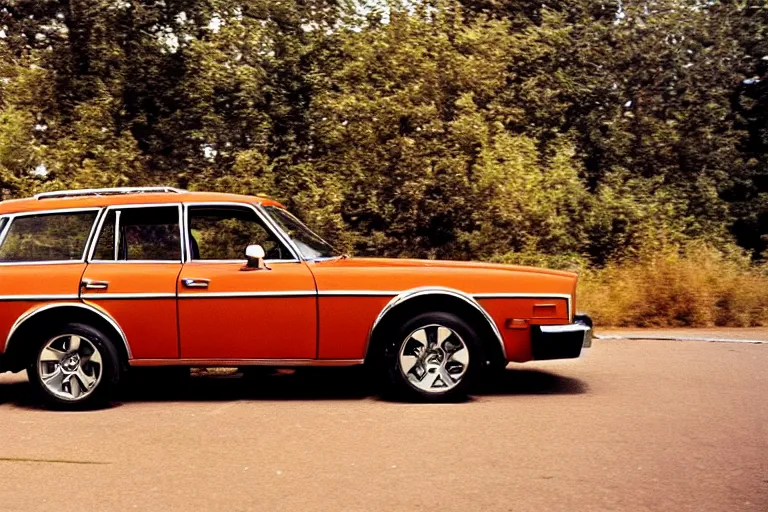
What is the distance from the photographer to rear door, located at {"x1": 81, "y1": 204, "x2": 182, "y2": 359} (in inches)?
311

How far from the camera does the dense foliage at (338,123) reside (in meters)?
17.0

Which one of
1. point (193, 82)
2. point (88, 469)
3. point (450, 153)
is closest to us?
point (88, 469)

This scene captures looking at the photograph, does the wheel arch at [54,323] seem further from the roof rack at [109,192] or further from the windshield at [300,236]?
the windshield at [300,236]

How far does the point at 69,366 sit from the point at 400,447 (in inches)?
120

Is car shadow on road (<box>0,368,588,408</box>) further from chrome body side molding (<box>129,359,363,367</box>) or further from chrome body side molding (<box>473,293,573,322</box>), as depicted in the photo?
chrome body side molding (<box>473,293,573,322</box>)

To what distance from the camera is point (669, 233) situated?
67.1ft

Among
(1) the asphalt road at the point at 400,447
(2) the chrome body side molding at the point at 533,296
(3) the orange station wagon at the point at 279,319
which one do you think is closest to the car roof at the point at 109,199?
(3) the orange station wagon at the point at 279,319

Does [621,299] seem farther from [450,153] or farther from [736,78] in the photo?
[736,78]

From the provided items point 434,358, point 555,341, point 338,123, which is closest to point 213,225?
point 434,358

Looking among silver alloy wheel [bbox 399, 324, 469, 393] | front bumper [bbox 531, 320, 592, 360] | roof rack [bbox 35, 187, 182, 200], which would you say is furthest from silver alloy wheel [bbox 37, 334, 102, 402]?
front bumper [bbox 531, 320, 592, 360]

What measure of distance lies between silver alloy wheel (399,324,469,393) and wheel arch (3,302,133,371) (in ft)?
7.28

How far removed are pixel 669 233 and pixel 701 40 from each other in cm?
637

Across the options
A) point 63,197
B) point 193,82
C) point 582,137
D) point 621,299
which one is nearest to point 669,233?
point 582,137

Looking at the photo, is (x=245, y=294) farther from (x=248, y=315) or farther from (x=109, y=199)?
(x=109, y=199)
